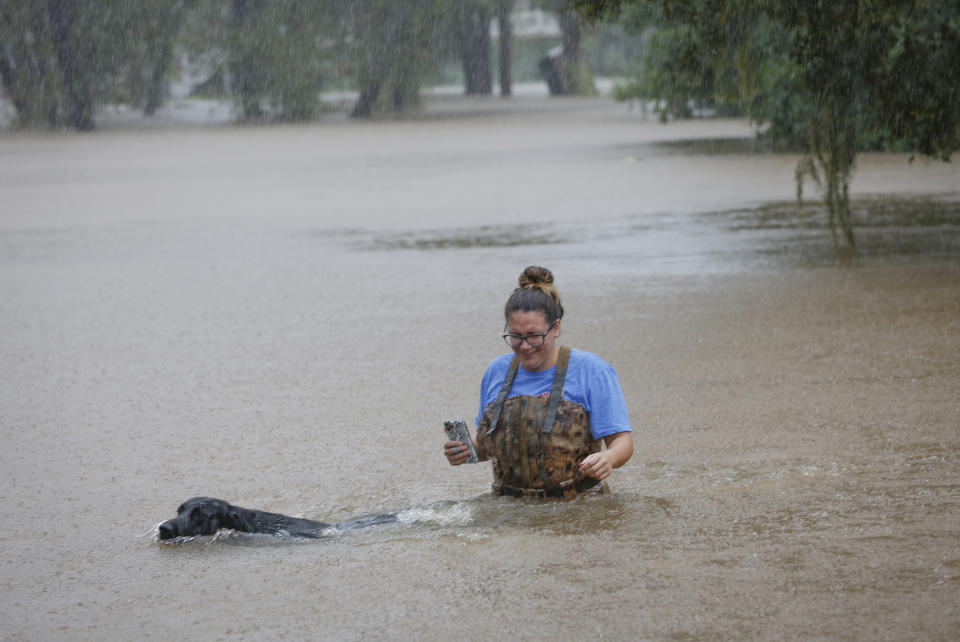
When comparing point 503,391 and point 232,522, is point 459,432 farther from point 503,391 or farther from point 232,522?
point 232,522

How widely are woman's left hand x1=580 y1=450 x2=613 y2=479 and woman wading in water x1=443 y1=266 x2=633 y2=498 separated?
2.2 inches

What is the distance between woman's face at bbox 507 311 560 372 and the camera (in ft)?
15.8

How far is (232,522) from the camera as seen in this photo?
5094mm

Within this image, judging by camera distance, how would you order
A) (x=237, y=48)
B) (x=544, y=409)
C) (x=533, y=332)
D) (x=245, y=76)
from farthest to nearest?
(x=245, y=76) → (x=237, y=48) → (x=544, y=409) → (x=533, y=332)

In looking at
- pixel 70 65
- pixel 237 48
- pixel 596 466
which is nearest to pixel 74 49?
pixel 70 65

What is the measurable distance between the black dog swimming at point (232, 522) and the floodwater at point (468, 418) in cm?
6

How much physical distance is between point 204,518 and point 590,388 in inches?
61.6

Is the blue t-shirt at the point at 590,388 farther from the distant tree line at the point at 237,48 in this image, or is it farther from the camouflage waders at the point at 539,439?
the distant tree line at the point at 237,48

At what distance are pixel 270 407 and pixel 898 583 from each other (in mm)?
4362

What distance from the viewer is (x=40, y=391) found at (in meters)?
8.51

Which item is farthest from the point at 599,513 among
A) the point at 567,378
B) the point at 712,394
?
the point at 712,394

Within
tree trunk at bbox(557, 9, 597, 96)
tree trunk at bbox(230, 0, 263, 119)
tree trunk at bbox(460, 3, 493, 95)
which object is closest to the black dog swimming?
tree trunk at bbox(230, 0, 263, 119)

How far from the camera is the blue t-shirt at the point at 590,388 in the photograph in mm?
4859

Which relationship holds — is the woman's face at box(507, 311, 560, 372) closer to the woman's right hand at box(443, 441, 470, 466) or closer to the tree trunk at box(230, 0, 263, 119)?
the woman's right hand at box(443, 441, 470, 466)
